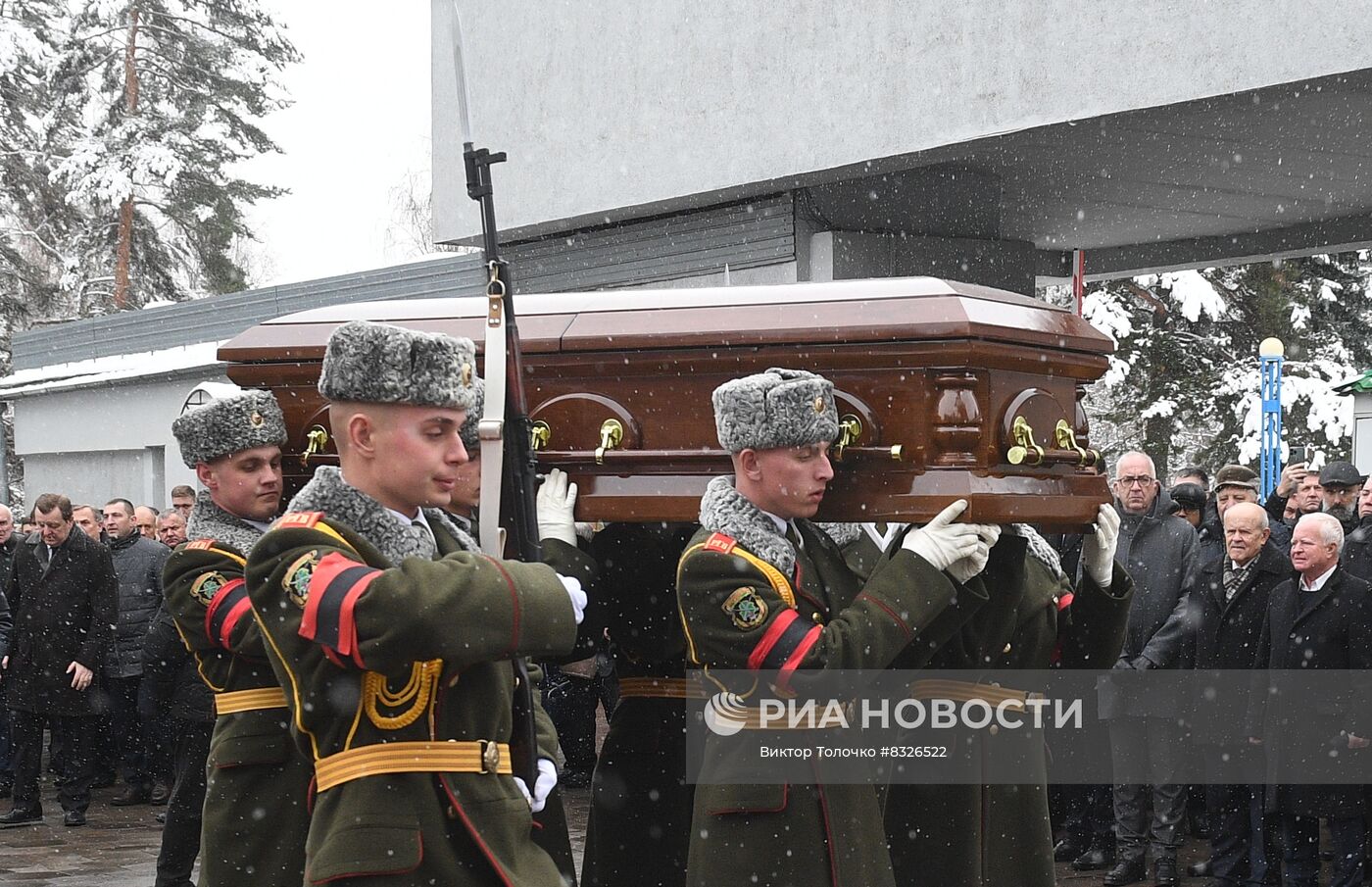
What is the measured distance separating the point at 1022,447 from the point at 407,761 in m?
1.60

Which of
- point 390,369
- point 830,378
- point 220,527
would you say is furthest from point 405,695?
point 220,527

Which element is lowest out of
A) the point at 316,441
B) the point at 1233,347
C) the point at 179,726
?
the point at 179,726

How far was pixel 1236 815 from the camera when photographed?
21.5ft

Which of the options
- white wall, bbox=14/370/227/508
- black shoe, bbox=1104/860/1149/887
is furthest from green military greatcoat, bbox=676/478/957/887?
white wall, bbox=14/370/227/508

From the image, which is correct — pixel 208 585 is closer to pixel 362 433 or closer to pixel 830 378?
pixel 362 433

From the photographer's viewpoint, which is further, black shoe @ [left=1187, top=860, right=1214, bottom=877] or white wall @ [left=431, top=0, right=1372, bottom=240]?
black shoe @ [left=1187, top=860, right=1214, bottom=877]

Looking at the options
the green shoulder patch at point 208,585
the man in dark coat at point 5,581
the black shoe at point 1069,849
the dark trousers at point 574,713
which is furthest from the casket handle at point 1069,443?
the man in dark coat at point 5,581

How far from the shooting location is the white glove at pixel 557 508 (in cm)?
407

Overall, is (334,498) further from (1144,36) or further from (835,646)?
(1144,36)

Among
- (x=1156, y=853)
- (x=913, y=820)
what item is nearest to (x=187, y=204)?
(x=1156, y=853)

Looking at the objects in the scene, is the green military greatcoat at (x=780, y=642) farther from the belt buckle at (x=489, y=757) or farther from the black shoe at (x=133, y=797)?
the black shoe at (x=133, y=797)

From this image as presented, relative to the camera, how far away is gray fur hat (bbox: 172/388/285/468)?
4.18 m

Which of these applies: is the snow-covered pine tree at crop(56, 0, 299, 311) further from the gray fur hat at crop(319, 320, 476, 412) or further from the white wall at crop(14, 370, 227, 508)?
the gray fur hat at crop(319, 320, 476, 412)

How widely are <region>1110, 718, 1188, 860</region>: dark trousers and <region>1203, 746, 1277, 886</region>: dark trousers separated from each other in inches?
7.2
